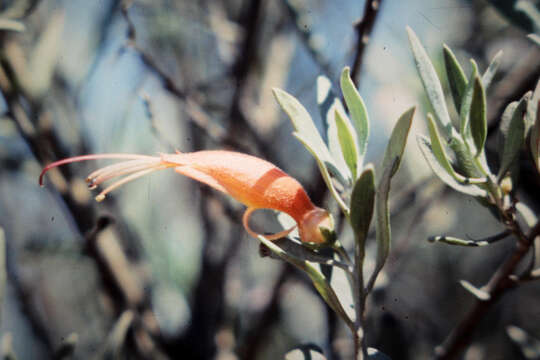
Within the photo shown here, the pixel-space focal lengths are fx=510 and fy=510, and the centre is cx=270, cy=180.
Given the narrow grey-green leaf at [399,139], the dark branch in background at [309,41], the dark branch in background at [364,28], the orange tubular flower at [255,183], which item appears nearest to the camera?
the narrow grey-green leaf at [399,139]

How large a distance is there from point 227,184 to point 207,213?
845 millimetres

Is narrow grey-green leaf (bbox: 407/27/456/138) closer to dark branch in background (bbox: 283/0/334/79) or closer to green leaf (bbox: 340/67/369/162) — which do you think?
green leaf (bbox: 340/67/369/162)

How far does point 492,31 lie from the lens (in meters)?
1.35

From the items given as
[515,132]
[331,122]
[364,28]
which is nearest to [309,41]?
[364,28]

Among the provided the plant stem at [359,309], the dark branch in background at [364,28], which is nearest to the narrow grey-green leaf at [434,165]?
the plant stem at [359,309]

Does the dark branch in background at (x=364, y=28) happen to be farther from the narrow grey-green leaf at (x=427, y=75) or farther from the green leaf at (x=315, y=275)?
the green leaf at (x=315, y=275)

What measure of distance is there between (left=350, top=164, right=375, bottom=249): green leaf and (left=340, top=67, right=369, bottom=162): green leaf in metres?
0.07

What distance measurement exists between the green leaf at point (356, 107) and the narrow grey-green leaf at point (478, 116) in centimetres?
9

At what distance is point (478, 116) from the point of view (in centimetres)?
46

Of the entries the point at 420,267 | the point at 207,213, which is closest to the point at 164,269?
the point at 207,213

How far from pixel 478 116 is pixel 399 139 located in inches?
3.8

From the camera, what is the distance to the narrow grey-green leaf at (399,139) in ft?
1.33

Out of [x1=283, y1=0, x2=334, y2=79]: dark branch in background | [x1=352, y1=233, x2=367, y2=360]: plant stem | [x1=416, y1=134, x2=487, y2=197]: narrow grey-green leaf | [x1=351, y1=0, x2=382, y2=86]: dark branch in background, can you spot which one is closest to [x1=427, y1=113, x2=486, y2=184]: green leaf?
[x1=416, y1=134, x2=487, y2=197]: narrow grey-green leaf

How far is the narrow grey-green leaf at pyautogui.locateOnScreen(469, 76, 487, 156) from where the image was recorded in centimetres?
43
